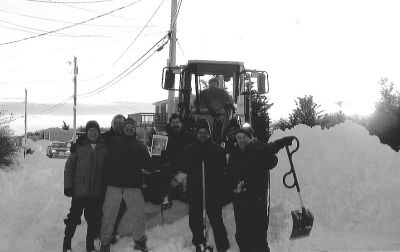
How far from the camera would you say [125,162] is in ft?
21.7

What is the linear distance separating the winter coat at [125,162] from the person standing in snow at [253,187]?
1.45 metres

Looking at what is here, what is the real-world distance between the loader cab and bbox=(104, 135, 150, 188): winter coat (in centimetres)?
268

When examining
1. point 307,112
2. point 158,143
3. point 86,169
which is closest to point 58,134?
point 307,112

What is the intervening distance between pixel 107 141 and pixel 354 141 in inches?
330

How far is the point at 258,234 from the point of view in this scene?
5938 mm

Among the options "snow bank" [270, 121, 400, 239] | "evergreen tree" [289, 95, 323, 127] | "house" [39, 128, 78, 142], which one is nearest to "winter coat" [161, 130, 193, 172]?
"snow bank" [270, 121, 400, 239]

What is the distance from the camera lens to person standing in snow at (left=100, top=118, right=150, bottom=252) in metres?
6.60

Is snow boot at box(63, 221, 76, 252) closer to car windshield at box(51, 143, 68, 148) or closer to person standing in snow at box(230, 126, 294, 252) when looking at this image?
person standing in snow at box(230, 126, 294, 252)

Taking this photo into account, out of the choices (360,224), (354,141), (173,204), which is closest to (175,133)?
(173,204)

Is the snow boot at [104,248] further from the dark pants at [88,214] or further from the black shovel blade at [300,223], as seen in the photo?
the black shovel blade at [300,223]

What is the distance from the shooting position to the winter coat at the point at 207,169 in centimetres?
653

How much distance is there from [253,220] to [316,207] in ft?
15.2

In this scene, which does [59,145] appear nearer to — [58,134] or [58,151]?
[58,151]

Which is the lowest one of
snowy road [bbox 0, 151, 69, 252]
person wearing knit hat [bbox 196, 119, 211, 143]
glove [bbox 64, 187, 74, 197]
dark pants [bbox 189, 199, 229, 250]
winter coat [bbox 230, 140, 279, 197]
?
snowy road [bbox 0, 151, 69, 252]
